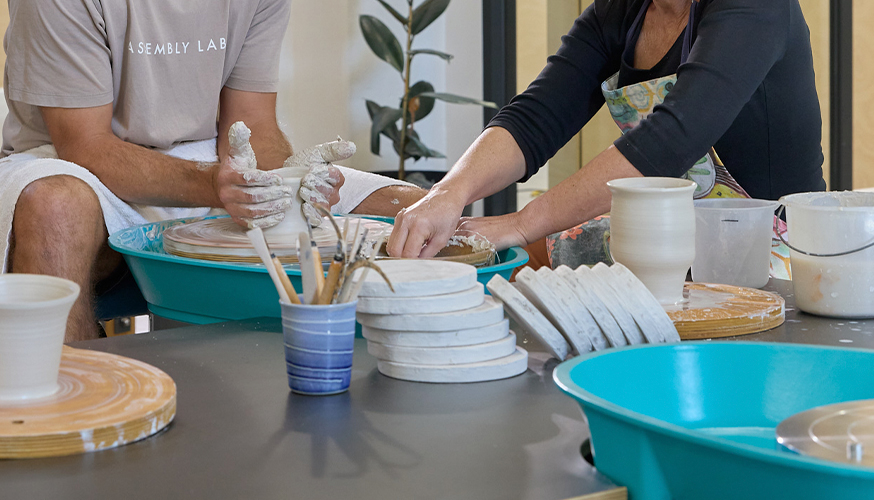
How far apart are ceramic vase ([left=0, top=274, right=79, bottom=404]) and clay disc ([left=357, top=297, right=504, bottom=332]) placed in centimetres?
28

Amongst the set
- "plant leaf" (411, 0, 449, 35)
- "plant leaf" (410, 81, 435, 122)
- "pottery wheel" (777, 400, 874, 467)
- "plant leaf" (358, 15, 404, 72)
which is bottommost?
"pottery wheel" (777, 400, 874, 467)

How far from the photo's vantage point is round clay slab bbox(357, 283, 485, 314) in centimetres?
80

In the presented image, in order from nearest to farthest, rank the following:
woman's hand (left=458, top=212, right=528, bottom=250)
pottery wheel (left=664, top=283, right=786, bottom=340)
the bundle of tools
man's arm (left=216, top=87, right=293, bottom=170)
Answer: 1. the bundle of tools
2. pottery wheel (left=664, top=283, right=786, bottom=340)
3. woman's hand (left=458, top=212, right=528, bottom=250)
4. man's arm (left=216, top=87, right=293, bottom=170)

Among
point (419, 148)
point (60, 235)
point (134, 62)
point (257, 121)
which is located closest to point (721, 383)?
point (60, 235)

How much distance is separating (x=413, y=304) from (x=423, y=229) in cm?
46

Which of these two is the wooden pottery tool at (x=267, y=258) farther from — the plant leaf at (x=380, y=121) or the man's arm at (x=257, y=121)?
the plant leaf at (x=380, y=121)

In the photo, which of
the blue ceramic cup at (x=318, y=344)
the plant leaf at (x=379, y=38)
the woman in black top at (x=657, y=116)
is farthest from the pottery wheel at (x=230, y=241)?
the plant leaf at (x=379, y=38)

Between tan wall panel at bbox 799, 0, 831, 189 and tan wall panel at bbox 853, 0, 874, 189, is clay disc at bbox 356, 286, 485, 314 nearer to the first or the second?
tan wall panel at bbox 799, 0, 831, 189

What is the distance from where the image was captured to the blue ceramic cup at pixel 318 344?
29.7 inches

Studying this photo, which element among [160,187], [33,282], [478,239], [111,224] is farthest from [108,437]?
[160,187]

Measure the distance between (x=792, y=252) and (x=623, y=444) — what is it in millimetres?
660

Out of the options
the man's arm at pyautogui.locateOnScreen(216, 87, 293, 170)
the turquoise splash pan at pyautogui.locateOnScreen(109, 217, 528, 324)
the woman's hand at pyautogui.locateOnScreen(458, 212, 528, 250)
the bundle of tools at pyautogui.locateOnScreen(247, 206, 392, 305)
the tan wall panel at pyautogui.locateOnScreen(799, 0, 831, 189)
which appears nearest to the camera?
the bundle of tools at pyautogui.locateOnScreen(247, 206, 392, 305)

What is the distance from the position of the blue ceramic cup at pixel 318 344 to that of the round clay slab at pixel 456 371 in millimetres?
65

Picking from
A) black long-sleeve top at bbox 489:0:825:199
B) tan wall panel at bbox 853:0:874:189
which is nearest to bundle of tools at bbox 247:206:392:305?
black long-sleeve top at bbox 489:0:825:199
